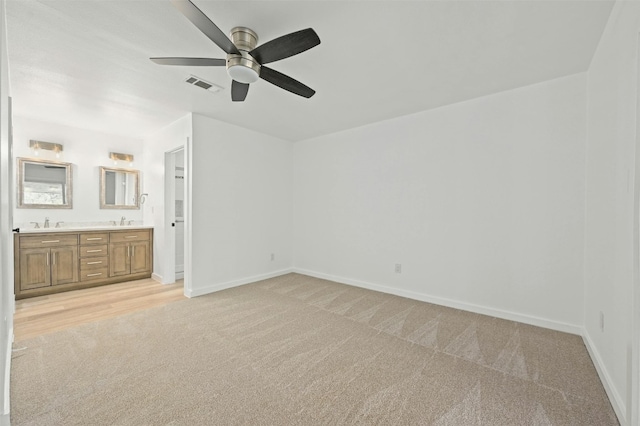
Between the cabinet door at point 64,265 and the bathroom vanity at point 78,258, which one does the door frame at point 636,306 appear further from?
the cabinet door at point 64,265

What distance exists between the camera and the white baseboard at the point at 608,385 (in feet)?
4.89

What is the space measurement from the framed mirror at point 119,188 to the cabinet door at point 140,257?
34.7 inches

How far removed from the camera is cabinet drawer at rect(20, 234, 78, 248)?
3491 millimetres

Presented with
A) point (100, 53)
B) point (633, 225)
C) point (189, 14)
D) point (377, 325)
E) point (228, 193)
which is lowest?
point (377, 325)

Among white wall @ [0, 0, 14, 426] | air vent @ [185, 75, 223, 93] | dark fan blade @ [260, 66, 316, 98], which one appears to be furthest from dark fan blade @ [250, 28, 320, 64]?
white wall @ [0, 0, 14, 426]

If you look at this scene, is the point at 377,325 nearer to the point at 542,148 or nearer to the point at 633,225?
the point at 633,225

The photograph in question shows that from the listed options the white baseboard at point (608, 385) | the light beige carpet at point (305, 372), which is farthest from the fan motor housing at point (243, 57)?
the white baseboard at point (608, 385)

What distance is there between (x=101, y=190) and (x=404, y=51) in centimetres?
517

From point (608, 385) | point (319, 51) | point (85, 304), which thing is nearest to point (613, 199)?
point (608, 385)

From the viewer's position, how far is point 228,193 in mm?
4113

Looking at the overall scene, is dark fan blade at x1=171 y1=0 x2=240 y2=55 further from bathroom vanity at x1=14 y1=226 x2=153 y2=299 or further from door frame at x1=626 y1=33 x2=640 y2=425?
bathroom vanity at x1=14 y1=226 x2=153 y2=299

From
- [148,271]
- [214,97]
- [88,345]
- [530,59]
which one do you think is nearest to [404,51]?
[530,59]

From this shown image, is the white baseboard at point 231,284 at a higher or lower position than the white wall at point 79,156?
lower

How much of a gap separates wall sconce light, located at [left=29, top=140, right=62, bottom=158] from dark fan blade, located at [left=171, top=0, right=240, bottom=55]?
4.15m
